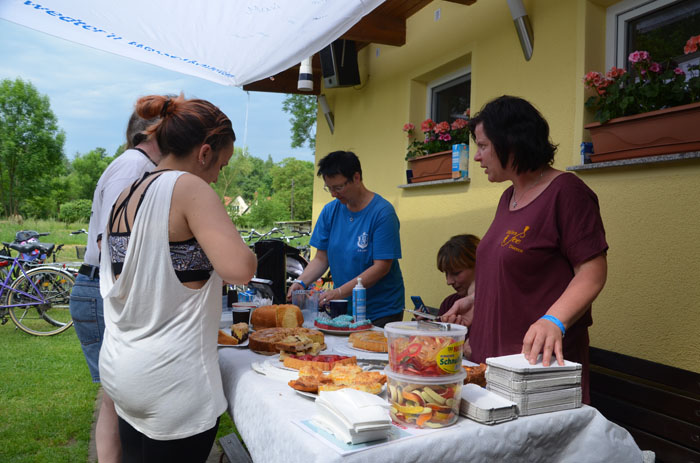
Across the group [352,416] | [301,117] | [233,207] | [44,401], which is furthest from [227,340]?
[301,117]

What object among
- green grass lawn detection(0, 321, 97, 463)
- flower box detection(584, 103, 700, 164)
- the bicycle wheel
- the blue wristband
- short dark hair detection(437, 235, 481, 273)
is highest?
flower box detection(584, 103, 700, 164)

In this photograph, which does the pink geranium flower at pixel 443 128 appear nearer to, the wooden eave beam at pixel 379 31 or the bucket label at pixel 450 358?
the wooden eave beam at pixel 379 31

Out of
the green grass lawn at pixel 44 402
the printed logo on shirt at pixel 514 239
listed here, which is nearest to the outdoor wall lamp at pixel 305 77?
the green grass lawn at pixel 44 402

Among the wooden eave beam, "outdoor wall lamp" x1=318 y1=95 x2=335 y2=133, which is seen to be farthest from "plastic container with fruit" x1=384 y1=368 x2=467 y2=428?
"outdoor wall lamp" x1=318 y1=95 x2=335 y2=133

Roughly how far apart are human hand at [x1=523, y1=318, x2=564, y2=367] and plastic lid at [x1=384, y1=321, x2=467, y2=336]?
249 mm

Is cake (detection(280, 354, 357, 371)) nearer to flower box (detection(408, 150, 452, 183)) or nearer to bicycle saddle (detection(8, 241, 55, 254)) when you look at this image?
flower box (detection(408, 150, 452, 183))

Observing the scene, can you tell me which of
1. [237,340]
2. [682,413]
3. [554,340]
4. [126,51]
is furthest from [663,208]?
[126,51]

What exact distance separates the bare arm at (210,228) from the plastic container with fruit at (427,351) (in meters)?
0.46

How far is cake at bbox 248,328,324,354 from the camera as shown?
72.1 inches

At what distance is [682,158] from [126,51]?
3.38m

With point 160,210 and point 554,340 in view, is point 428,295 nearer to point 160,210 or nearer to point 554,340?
point 554,340

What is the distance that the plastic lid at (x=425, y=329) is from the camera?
3.64 feet

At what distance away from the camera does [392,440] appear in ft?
3.47

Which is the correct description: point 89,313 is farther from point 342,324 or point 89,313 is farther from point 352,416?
point 352,416
